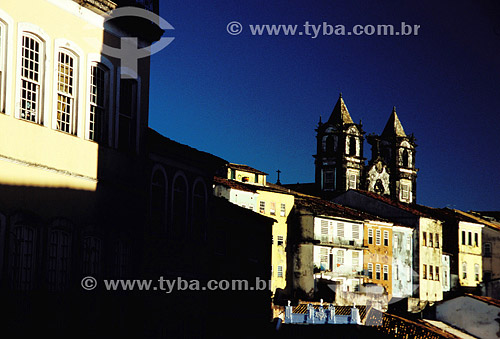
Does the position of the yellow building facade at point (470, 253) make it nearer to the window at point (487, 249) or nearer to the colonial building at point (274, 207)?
the window at point (487, 249)

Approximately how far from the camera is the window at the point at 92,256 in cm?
1955

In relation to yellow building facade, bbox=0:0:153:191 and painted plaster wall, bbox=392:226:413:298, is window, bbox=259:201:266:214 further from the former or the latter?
yellow building facade, bbox=0:0:153:191

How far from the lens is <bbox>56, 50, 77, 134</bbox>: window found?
61.7ft

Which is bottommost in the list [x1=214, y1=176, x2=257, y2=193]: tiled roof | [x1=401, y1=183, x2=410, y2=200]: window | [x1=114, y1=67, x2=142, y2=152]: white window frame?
[x1=114, y1=67, x2=142, y2=152]: white window frame

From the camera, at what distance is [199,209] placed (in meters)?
25.9

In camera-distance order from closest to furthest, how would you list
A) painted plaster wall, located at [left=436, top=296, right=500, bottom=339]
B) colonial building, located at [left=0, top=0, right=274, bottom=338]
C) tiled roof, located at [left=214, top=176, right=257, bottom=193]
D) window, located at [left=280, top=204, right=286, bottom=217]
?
colonial building, located at [left=0, top=0, right=274, bottom=338], painted plaster wall, located at [left=436, top=296, right=500, bottom=339], tiled roof, located at [left=214, top=176, right=257, bottom=193], window, located at [left=280, top=204, right=286, bottom=217]

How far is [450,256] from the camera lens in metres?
88.7

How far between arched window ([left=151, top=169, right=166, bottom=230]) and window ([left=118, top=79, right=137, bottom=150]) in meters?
1.65

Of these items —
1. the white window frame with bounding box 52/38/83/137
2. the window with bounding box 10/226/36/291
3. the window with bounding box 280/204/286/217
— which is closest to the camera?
the window with bounding box 10/226/36/291

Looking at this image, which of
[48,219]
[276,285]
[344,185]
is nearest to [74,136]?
[48,219]

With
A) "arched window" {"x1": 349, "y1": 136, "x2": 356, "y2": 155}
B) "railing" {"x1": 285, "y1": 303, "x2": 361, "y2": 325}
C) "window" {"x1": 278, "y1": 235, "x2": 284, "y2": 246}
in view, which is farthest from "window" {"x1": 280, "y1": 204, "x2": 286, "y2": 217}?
"arched window" {"x1": 349, "y1": 136, "x2": 356, "y2": 155}

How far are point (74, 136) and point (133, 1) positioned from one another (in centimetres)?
443

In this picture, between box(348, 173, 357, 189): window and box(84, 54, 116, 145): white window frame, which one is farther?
box(348, 173, 357, 189): window

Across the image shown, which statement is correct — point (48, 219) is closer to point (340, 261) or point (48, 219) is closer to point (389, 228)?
point (340, 261)
